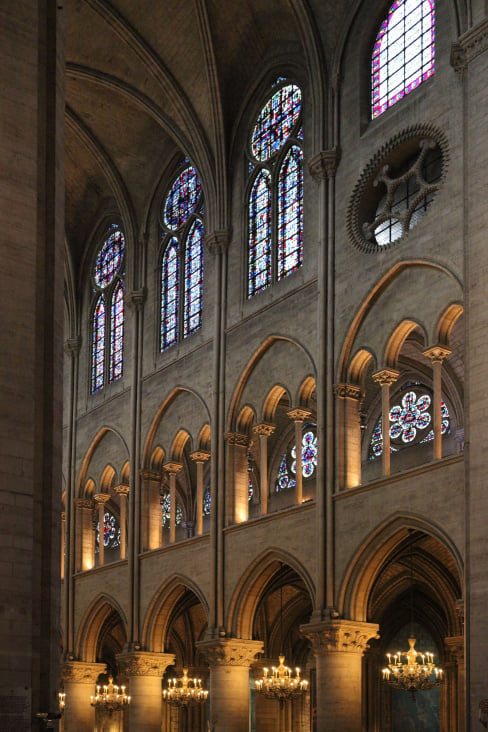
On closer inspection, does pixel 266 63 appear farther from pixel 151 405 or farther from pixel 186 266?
pixel 151 405

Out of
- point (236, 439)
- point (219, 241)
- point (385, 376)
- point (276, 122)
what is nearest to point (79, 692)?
point (236, 439)

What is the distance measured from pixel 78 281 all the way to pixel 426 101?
55.6 feet

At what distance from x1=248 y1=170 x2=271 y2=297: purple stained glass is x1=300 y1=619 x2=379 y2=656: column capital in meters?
8.35

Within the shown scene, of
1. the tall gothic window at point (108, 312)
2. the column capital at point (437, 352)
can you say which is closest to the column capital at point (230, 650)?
the column capital at point (437, 352)

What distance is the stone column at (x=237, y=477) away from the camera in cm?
2802

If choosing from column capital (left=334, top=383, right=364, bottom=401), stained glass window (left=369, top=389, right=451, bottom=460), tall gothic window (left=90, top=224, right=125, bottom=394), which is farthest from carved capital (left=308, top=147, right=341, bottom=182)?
tall gothic window (left=90, top=224, right=125, bottom=394)

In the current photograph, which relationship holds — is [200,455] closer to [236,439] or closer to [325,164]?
[236,439]

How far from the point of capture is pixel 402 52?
25.1m

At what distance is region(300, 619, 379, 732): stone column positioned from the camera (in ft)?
76.0

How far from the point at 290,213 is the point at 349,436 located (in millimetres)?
6081

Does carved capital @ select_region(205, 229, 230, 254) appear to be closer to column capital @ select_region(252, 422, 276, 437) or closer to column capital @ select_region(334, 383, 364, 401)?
column capital @ select_region(252, 422, 276, 437)

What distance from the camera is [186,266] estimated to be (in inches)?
1277

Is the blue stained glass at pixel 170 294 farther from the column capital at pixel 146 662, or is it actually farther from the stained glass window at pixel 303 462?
the column capital at pixel 146 662

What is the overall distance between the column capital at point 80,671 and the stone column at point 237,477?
8336 mm
